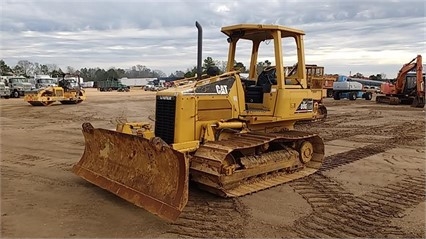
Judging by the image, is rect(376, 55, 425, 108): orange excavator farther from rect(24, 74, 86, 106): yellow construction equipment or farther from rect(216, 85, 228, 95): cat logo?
rect(216, 85, 228, 95): cat logo

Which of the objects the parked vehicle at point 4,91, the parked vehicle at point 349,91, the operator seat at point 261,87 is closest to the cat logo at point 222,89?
the operator seat at point 261,87

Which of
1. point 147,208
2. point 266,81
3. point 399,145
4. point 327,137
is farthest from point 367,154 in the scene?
point 147,208

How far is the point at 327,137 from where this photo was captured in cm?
1244

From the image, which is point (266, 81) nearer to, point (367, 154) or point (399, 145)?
point (367, 154)

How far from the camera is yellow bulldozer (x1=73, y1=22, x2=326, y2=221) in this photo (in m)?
5.44

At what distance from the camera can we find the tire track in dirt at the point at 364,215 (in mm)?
4695

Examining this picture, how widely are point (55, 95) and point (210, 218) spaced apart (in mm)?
23709

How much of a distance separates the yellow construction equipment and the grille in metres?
21.5

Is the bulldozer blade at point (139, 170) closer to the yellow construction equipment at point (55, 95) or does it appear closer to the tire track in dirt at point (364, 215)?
the tire track in dirt at point (364, 215)

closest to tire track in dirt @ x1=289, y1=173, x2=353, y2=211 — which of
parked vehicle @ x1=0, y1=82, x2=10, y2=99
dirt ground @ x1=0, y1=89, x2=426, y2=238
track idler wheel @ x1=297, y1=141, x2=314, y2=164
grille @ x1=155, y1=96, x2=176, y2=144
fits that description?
dirt ground @ x1=0, y1=89, x2=426, y2=238

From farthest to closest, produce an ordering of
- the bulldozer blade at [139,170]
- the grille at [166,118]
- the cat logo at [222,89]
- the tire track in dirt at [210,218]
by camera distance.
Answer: the cat logo at [222,89]
the grille at [166,118]
the bulldozer blade at [139,170]
the tire track in dirt at [210,218]

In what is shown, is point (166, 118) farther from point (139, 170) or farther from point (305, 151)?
point (305, 151)

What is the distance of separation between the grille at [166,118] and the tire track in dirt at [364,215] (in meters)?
2.46

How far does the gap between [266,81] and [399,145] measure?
221 inches
